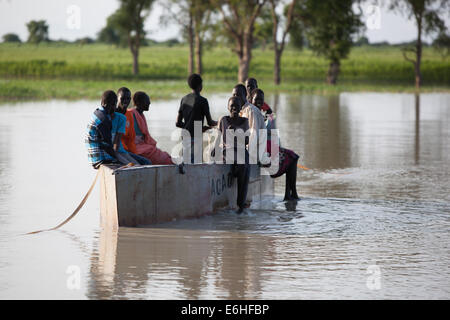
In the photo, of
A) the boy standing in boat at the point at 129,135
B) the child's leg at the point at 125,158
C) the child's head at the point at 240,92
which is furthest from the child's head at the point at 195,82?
the child's leg at the point at 125,158

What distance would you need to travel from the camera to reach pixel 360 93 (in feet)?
158

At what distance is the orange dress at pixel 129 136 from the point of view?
32.6ft

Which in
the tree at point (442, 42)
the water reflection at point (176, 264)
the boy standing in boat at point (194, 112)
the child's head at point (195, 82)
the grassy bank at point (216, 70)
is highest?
the tree at point (442, 42)

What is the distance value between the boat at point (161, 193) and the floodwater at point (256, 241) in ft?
0.59

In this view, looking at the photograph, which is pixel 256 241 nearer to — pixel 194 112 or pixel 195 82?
pixel 194 112

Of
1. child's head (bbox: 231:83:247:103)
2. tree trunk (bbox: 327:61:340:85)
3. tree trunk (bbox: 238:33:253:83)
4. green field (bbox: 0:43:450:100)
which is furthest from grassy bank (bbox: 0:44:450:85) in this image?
child's head (bbox: 231:83:247:103)

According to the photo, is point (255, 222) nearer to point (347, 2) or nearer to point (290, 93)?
point (290, 93)

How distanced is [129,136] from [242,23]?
45805 mm

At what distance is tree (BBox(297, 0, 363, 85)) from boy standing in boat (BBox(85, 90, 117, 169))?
160ft

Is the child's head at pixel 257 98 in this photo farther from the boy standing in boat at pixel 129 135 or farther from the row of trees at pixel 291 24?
the row of trees at pixel 291 24

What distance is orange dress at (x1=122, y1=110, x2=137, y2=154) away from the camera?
994 centimetres

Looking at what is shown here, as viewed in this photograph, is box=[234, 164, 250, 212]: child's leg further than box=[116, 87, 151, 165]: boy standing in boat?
Yes

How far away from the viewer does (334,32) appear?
195 feet

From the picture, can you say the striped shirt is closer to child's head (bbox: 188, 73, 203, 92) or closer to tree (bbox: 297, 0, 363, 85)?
child's head (bbox: 188, 73, 203, 92)
